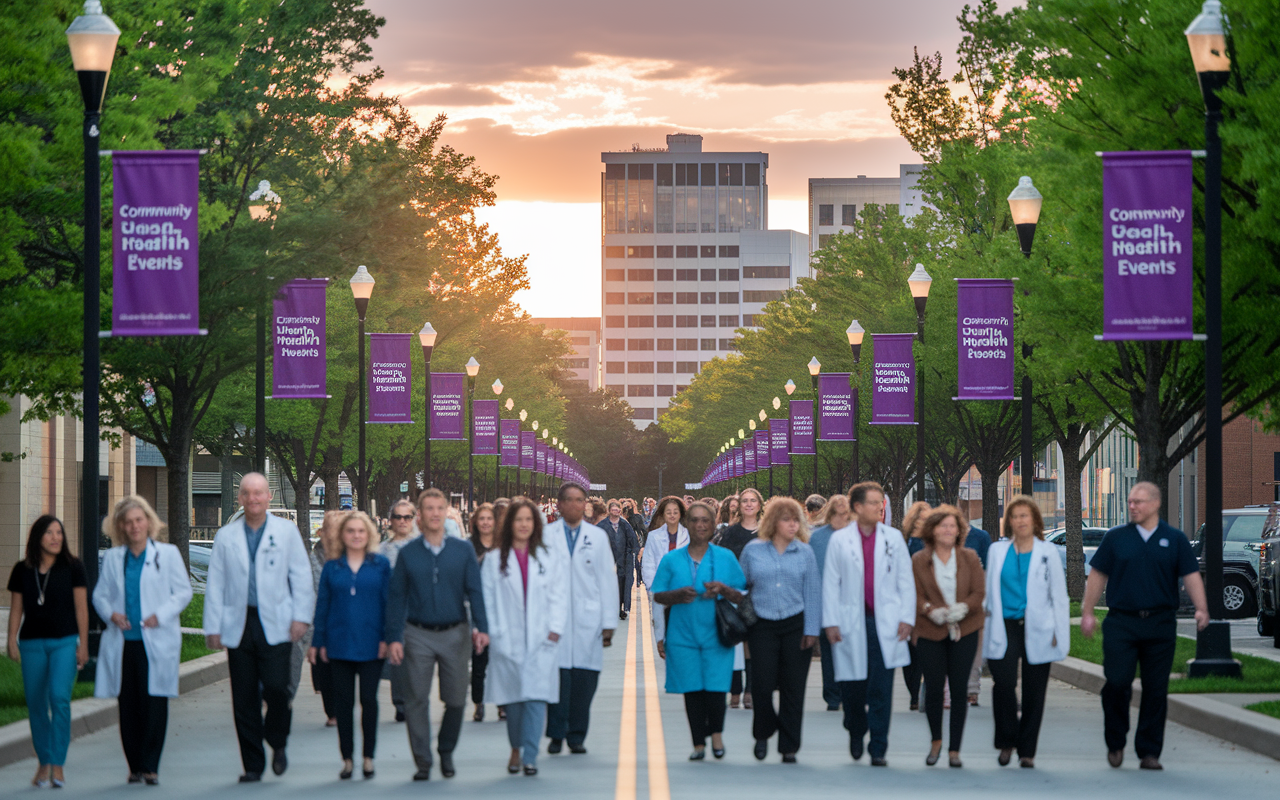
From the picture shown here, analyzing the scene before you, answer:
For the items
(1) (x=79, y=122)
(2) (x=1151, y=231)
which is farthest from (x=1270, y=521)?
(1) (x=79, y=122)

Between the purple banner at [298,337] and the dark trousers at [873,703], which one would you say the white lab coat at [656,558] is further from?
the purple banner at [298,337]

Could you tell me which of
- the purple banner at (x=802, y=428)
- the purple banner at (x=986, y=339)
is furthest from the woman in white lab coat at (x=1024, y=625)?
the purple banner at (x=802, y=428)

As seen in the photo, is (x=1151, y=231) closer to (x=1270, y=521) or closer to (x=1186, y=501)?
(x=1270, y=521)

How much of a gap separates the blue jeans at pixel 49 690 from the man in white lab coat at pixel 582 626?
129 inches

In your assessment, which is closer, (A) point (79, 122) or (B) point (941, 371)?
(A) point (79, 122)

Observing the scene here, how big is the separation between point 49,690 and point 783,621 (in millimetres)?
4871

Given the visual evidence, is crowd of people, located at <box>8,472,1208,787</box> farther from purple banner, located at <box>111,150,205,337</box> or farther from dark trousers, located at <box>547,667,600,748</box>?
purple banner, located at <box>111,150,205,337</box>

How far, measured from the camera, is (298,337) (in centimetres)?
2505

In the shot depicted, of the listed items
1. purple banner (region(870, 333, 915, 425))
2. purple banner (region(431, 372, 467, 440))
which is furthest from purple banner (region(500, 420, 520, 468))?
purple banner (region(870, 333, 915, 425))

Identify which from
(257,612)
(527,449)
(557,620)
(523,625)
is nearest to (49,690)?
(257,612)

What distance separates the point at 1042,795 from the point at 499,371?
6314 centimetres

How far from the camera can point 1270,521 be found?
2425 centimetres

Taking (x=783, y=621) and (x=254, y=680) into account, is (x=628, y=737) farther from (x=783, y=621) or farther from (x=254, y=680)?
(x=254, y=680)

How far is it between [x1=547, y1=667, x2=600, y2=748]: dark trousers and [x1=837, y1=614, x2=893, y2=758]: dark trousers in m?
1.81
